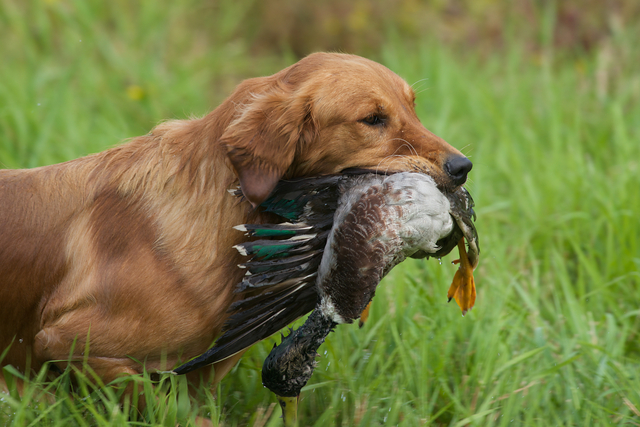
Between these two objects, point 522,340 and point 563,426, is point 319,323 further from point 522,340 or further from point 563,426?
point 522,340

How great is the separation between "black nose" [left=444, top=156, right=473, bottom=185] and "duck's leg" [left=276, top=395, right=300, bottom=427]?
1.13m

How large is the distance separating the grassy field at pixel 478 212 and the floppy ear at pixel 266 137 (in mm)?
913

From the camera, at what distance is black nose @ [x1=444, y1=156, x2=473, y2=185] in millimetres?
2625

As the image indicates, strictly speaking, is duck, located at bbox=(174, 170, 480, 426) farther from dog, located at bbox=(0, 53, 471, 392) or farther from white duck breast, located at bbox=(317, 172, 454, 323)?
dog, located at bbox=(0, 53, 471, 392)

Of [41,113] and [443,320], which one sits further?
[41,113]

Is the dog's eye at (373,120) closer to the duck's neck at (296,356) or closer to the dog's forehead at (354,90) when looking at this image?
the dog's forehead at (354,90)

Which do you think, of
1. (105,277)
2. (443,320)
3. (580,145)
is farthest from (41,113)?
(580,145)

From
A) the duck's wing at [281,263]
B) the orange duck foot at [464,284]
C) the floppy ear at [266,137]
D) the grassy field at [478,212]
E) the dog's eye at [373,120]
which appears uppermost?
the floppy ear at [266,137]

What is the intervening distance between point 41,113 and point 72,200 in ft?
9.70

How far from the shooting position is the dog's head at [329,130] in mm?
2592

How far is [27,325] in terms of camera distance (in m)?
2.94

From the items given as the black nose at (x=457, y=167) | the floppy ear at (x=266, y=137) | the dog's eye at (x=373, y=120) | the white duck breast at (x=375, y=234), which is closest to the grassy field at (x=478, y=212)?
the white duck breast at (x=375, y=234)

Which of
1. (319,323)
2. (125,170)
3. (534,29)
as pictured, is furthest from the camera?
(534,29)

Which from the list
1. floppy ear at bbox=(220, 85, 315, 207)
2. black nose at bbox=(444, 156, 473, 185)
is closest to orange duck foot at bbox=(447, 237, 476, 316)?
black nose at bbox=(444, 156, 473, 185)
